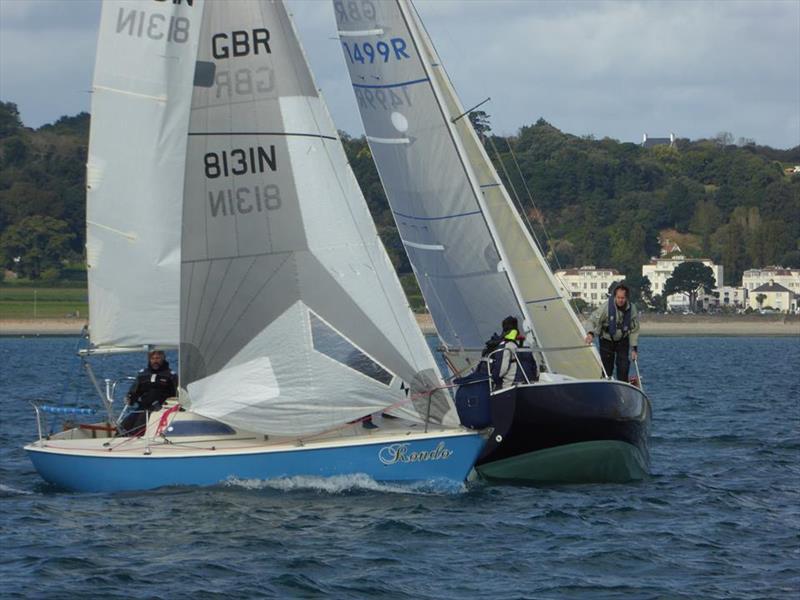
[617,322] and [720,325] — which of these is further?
[720,325]

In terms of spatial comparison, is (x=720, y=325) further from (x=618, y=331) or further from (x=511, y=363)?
(x=511, y=363)

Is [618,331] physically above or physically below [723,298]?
below

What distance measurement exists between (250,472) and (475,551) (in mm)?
2861

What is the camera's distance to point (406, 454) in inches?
599

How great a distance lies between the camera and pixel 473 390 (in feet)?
52.2

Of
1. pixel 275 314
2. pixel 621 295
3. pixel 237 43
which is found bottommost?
pixel 275 314

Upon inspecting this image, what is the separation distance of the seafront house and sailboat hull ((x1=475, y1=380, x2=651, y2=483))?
113 m

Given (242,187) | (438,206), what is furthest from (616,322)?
(242,187)

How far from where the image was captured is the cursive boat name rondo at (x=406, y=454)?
1518cm

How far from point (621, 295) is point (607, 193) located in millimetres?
130256

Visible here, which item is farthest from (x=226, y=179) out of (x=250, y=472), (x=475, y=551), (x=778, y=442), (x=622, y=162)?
(x=622, y=162)

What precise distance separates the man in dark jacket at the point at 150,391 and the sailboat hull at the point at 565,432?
10.4ft

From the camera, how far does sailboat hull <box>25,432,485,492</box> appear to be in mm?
15180

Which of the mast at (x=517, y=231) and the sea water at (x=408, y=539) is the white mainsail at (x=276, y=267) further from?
the mast at (x=517, y=231)
